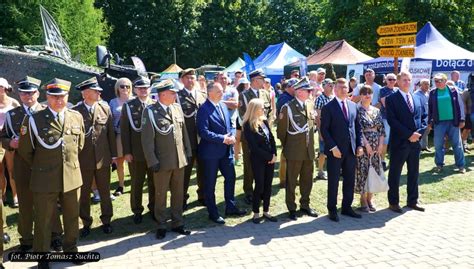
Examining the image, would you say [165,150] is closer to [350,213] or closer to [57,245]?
[57,245]

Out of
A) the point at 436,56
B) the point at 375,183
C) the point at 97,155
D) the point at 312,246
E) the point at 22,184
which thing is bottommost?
the point at 312,246

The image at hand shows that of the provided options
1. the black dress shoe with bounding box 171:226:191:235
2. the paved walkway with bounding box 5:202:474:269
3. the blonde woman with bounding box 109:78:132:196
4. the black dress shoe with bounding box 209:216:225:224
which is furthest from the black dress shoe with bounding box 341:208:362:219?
the blonde woman with bounding box 109:78:132:196

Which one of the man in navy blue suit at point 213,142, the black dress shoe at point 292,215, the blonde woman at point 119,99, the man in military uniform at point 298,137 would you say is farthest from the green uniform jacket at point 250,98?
the black dress shoe at point 292,215

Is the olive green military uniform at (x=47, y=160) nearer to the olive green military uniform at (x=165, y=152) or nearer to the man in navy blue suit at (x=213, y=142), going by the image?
the olive green military uniform at (x=165, y=152)

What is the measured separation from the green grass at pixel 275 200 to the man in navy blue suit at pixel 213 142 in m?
0.51

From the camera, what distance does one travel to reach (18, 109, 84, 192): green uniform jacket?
4.43m

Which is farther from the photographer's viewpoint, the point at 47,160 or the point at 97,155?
the point at 97,155

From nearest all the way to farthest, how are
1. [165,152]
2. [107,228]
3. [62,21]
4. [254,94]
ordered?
[165,152] → [107,228] → [254,94] → [62,21]

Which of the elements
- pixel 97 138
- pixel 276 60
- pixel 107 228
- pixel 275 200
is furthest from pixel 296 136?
pixel 276 60

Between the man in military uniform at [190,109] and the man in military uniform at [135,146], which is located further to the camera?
the man in military uniform at [190,109]

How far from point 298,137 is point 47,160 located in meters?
3.31

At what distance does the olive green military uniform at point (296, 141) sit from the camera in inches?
240

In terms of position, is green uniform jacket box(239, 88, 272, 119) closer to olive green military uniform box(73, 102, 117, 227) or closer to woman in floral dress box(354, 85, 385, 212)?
woman in floral dress box(354, 85, 385, 212)

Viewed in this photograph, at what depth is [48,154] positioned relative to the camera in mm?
4480
